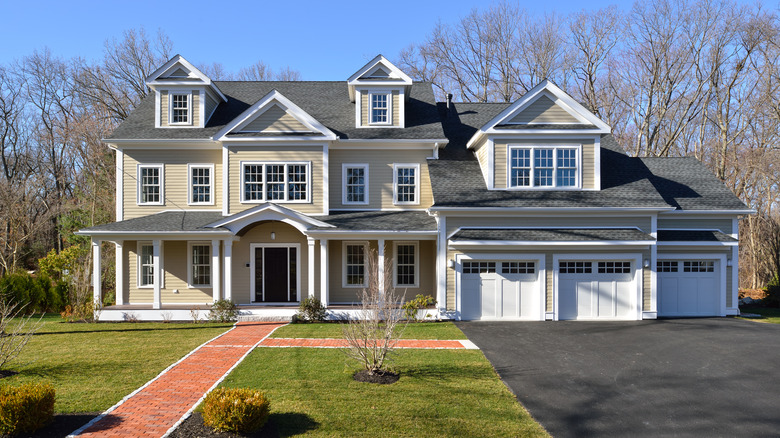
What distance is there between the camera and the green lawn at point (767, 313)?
701 inches

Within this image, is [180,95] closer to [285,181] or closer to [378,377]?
[285,181]

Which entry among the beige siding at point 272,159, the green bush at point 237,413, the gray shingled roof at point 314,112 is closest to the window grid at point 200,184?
the gray shingled roof at point 314,112

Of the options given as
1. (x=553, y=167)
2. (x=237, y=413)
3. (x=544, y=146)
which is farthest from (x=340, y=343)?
(x=544, y=146)

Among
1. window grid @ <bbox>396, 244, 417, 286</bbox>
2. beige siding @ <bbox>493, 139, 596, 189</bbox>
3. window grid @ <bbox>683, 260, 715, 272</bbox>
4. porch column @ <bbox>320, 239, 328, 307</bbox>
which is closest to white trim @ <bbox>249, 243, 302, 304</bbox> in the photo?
porch column @ <bbox>320, 239, 328, 307</bbox>

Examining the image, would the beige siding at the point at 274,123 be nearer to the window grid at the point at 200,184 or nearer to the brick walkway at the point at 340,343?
the window grid at the point at 200,184

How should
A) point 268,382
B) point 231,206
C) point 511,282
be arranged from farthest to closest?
point 231,206, point 511,282, point 268,382

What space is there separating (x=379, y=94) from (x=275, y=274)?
26.1ft

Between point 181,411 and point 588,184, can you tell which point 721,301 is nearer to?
point 588,184

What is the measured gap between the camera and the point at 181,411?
26.1 ft

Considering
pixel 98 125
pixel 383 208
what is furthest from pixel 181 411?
pixel 98 125

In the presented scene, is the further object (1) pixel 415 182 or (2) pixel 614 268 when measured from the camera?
(1) pixel 415 182

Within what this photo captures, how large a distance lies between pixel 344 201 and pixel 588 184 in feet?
28.8

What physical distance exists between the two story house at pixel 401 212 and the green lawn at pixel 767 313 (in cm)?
124

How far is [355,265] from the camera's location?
63.1ft
